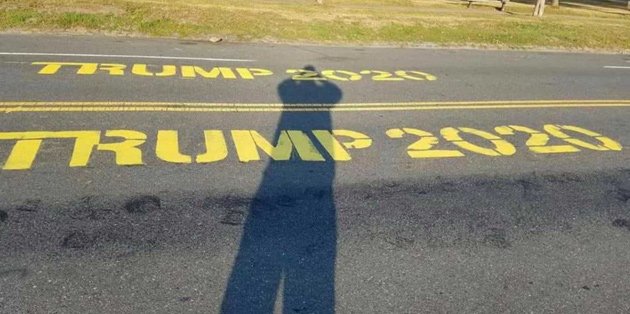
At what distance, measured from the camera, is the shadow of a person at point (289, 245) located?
3021 millimetres

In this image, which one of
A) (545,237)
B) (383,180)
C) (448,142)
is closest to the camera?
(545,237)

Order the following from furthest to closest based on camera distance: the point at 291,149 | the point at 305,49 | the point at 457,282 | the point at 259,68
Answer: the point at 305,49
the point at 259,68
the point at 291,149
the point at 457,282

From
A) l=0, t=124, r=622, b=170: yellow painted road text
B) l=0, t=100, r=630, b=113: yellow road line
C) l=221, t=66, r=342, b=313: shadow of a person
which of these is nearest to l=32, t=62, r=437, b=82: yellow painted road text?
l=0, t=100, r=630, b=113: yellow road line

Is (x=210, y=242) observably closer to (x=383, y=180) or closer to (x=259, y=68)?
A: (x=383, y=180)

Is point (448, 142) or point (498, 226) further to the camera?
point (448, 142)

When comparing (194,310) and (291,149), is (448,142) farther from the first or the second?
(194,310)

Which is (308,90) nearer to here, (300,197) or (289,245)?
(300,197)

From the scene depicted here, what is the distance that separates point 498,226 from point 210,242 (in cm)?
220

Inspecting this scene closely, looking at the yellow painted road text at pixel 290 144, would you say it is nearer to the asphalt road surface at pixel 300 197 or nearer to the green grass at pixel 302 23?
the asphalt road surface at pixel 300 197

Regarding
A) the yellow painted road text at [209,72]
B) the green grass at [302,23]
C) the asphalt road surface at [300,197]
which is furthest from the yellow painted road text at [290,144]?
the green grass at [302,23]

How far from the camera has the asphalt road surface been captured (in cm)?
314

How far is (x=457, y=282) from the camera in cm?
331

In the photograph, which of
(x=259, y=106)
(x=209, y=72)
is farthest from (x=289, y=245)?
(x=209, y=72)

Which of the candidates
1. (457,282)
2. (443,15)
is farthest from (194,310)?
(443,15)
